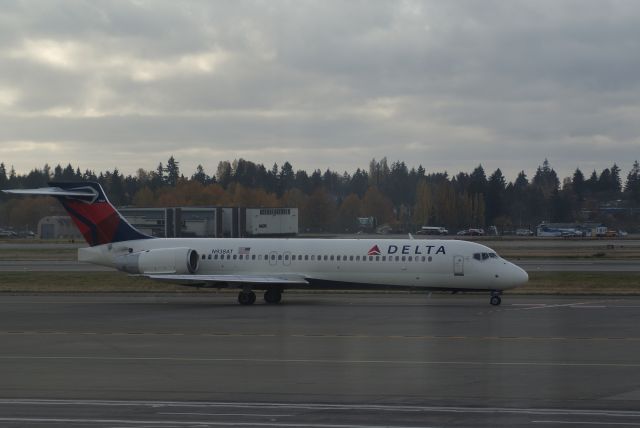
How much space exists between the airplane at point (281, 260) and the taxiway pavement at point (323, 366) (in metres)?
1.72

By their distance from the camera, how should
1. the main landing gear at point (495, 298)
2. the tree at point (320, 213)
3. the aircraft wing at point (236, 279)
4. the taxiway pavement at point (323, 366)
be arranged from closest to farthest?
the taxiway pavement at point (323, 366) < the main landing gear at point (495, 298) < the aircraft wing at point (236, 279) < the tree at point (320, 213)

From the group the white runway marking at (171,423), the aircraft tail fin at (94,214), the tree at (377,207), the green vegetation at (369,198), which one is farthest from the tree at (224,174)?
the white runway marking at (171,423)

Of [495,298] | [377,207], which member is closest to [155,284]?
[495,298]

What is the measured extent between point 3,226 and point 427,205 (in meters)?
85.0

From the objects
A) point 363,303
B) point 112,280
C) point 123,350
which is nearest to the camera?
point 123,350

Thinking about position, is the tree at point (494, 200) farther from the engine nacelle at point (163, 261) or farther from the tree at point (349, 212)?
the engine nacelle at point (163, 261)

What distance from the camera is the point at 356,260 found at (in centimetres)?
4419

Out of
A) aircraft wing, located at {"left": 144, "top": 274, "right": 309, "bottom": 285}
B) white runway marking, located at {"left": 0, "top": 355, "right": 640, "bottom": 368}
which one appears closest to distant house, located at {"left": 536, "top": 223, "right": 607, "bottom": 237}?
aircraft wing, located at {"left": 144, "top": 274, "right": 309, "bottom": 285}

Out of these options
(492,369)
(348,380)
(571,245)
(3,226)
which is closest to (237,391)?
(348,380)

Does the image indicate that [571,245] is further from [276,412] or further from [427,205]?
[276,412]

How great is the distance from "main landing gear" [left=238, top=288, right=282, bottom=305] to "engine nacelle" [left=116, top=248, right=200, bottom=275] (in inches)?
114

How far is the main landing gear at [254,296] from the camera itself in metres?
44.8

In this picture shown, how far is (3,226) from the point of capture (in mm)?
171500

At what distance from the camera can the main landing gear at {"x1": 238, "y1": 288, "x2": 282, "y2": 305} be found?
147ft
